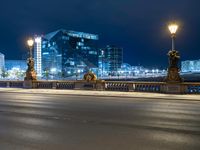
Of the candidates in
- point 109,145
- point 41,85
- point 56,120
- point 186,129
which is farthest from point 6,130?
point 41,85

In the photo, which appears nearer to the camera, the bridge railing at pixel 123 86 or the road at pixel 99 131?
the road at pixel 99 131

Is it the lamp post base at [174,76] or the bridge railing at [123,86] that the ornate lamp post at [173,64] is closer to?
the lamp post base at [174,76]

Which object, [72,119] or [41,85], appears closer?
[72,119]

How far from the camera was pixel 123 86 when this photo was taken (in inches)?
1181

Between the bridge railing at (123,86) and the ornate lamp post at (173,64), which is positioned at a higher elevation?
the ornate lamp post at (173,64)

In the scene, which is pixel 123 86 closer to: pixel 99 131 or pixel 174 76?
pixel 174 76

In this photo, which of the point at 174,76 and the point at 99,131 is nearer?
the point at 99,131

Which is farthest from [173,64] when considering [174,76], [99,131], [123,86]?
[99,131]

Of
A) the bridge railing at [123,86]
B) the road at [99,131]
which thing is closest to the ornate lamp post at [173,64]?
the bridge railing at [123,86]

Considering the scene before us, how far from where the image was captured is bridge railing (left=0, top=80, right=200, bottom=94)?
25422 millimetres

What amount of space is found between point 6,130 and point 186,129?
6.06m

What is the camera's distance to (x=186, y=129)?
1016cm

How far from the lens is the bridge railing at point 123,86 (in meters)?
25.4

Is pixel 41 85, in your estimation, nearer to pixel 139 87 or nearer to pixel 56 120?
pixel 139 87
